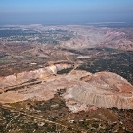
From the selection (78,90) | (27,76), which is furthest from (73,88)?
(27,76)

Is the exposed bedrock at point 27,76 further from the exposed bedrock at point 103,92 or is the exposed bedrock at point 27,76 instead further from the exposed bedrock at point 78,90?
the exposed bedrock at point 103,92

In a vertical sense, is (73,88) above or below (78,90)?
below

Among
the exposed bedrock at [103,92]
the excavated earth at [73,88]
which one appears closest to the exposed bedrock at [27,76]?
the excavated earth at [73,88]

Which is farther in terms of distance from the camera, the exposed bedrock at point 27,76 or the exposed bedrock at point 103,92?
the exposed bedrock at point 27,76

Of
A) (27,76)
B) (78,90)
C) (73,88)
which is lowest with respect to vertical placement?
(73,88)

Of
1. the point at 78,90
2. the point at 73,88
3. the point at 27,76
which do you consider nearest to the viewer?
the point at 78,90

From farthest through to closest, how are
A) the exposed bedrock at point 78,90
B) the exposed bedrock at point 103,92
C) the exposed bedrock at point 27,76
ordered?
the exposed bedrock at point 27,76, the exposed bedrock at point 78,90, the exposed bedrock at point 103,92

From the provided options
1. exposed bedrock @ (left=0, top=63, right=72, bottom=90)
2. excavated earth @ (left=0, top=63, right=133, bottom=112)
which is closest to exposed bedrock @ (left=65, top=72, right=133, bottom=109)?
excavated earth @ (left=0, top=63, right=133, bottom=112)

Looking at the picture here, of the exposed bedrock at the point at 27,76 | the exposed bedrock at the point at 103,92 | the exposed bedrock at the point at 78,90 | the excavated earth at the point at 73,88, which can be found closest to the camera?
the exposed bedrock at the point at 103,92

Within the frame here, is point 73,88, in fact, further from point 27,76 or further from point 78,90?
point 27,76

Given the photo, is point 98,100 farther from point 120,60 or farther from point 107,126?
point 120,60
